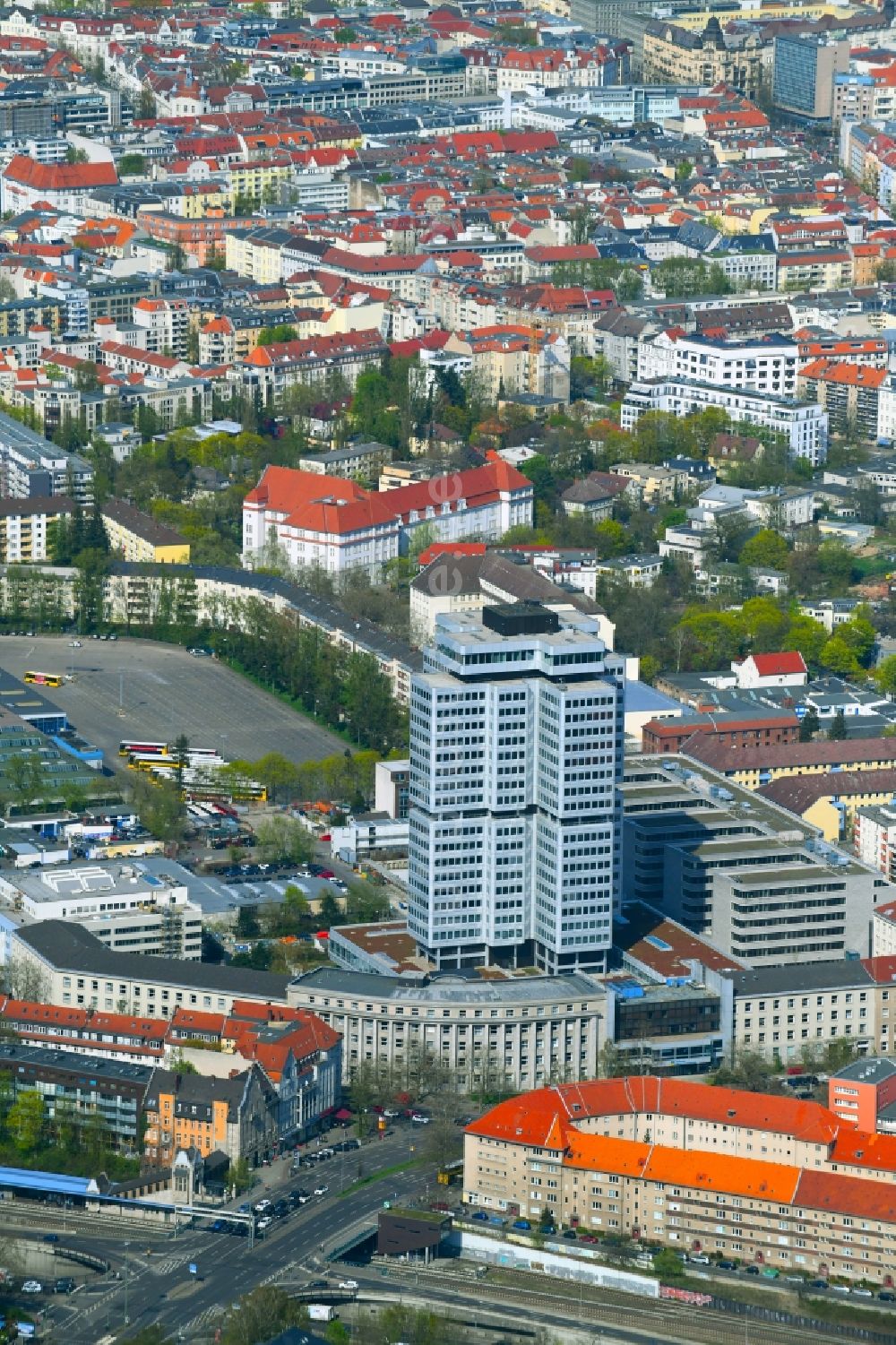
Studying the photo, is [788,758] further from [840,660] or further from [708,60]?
[708,60]

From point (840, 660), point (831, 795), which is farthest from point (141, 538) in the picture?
point (831, 795)

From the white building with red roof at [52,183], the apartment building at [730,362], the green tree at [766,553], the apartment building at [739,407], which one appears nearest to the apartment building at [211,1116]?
the green tree at [766,553]

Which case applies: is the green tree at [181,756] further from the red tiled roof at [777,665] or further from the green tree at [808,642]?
the green tree at [808,642]

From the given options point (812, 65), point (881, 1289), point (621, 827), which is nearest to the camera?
point (881, 1289)

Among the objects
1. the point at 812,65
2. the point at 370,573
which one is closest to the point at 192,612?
the point at 370,573

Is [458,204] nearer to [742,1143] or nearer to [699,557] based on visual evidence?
[699,557]

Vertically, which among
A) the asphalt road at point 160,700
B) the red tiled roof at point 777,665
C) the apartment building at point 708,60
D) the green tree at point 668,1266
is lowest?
the asphalt road at point 160,700

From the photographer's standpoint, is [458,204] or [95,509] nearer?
[95,509]
